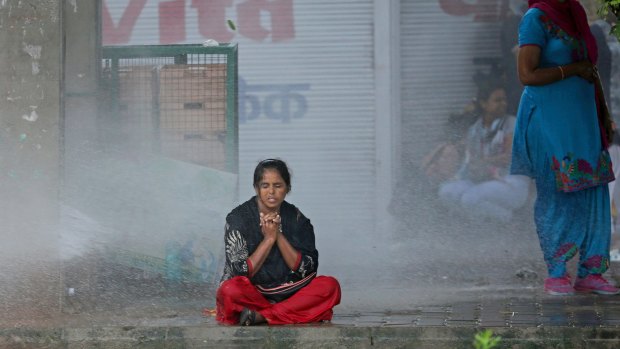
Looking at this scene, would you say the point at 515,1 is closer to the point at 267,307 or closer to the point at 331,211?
the point at 331,211

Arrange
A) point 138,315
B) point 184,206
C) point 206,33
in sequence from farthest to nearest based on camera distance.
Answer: point 206,33 → point 184,206 → point 138,315

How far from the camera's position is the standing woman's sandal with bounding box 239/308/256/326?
666 cm

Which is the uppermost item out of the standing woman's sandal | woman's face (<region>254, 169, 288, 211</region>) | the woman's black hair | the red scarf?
the red scarf

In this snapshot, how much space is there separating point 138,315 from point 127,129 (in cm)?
183

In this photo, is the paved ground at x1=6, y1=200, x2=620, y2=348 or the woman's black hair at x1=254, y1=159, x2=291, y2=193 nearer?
the paved ground at x1=6, y1=200, x2=620, y2=348

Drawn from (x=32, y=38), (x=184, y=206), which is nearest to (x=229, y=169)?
(x=184, y=206)

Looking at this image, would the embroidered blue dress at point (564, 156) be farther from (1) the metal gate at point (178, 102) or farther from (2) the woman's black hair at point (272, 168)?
(1) the metal gate at point (178, 102)

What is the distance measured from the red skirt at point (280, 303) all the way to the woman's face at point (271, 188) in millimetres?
430

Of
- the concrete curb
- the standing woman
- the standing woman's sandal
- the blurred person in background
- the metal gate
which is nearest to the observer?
the concrete curb

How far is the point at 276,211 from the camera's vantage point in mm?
7051

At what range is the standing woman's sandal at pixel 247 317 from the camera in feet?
21.8

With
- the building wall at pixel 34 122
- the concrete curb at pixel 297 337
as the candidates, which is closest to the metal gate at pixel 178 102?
the building wall at pixel 34 122

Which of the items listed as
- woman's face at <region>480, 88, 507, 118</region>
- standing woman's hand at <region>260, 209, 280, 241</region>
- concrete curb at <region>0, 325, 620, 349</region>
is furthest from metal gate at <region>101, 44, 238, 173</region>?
concrete curb at <region>0, 325, 620, 349</region>

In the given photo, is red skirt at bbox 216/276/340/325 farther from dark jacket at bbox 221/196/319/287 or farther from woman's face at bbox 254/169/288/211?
woman's face at bbox 254/169/288/211
